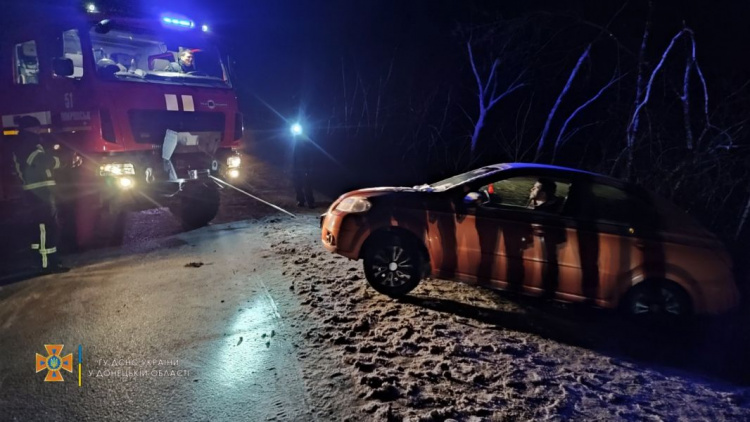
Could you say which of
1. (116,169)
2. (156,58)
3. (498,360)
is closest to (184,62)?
(156,58)

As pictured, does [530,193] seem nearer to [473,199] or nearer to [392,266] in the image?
[473,199]

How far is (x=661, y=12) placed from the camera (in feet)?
48.2

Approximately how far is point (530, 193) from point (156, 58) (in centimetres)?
671

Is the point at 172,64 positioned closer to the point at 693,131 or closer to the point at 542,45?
the point at 693,131

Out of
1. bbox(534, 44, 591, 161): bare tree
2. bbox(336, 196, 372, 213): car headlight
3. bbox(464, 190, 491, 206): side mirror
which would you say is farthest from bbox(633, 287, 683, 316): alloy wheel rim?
bbox(534, 44, 591, 161): bare tree

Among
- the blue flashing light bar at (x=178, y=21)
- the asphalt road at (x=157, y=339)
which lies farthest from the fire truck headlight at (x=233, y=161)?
the blue flashing light bar at (x=178, y=21)

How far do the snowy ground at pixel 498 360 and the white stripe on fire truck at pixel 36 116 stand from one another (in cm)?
515

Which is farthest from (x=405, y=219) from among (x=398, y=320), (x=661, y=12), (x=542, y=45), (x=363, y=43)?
(x=363, y=43)

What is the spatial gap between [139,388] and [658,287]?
4797mm

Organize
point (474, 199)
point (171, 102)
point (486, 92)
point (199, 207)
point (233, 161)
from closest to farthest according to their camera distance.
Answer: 1. point (474, 199)
2. point (171, 102)
3. point (233, 161)
4. point (199, 207)
5. point (486, 92)

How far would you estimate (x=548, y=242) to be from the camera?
4406 millimetres

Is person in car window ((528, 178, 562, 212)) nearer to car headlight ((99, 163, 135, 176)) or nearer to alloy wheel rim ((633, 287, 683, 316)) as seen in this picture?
alloy wheel rim ((633, 287, 683, 316))

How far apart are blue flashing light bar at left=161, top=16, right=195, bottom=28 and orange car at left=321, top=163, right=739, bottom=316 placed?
5.16 m

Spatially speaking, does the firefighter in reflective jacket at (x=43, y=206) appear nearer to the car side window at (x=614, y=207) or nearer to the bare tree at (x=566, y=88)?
the car side window at (x=614, y=207)
